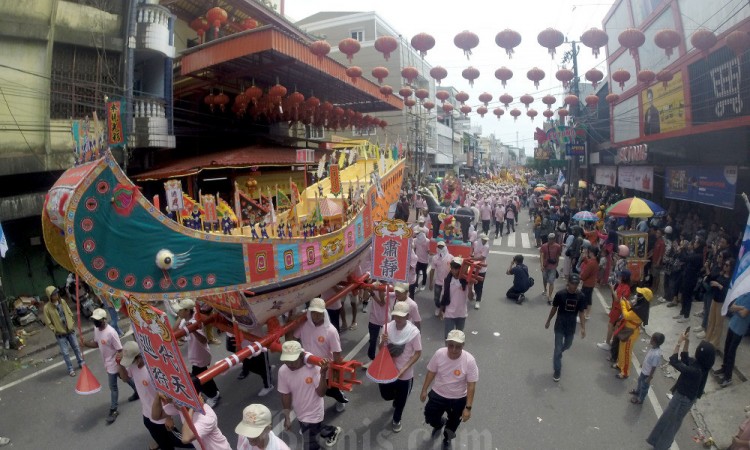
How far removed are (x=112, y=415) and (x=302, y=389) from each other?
317cm

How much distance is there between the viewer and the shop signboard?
32.9 feet

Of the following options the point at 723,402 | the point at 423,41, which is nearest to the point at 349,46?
the point at 423,41

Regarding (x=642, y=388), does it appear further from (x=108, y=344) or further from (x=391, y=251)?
(x=108, y=344)

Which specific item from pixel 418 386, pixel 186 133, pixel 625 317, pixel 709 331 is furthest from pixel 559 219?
pixel 186 133

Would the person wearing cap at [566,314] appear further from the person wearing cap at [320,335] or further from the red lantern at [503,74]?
the red lantern at [503,74]

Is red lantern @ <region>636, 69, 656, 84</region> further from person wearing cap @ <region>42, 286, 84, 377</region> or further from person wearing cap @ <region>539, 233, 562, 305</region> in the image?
person wearing cap @ <region>42, 286, 84, 377</region>

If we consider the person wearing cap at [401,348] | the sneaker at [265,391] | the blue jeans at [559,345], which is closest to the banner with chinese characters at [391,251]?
the person wearing cap at [401,348]

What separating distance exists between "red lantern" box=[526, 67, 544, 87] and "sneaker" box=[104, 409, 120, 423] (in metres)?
12.2

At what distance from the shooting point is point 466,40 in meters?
9.98

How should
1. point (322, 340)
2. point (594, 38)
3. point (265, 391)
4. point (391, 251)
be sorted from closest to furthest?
point (322, 340), point (391, 251), point (265, 391), point (594, 38)

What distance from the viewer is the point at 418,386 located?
612 cm

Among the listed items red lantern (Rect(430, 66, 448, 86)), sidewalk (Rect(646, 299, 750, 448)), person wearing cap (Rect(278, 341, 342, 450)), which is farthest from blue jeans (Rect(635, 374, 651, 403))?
red lantern (Rect(430, 66, 448, 86))

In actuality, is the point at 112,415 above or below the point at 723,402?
below

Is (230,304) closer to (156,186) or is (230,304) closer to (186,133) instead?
(156,186)
